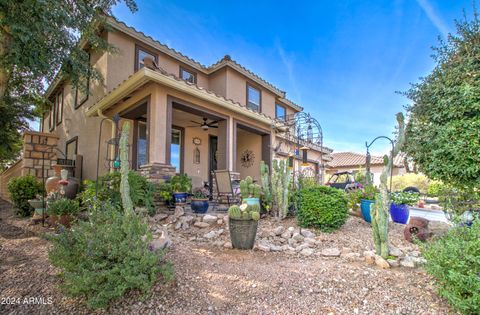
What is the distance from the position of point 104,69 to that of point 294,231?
7.14 metres

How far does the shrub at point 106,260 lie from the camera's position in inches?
78.2

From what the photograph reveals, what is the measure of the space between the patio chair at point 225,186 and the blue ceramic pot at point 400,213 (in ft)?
11.9

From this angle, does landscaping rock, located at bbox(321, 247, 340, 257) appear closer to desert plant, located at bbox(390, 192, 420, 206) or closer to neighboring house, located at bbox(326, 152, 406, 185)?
desert plant, located at bbox(390, 192, 420, 206)

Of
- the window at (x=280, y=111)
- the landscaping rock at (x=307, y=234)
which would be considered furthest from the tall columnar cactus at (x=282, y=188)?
the window at (x=280, y=111)

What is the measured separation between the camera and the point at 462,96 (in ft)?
11.8

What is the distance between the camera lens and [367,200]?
5504 mm

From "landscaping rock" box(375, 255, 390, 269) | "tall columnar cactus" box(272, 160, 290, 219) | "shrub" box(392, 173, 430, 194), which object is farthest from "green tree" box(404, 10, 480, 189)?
"shrub" box(392, 173, 430, 194)

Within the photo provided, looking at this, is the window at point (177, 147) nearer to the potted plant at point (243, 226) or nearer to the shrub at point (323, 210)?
the shrub at point (323, 210)

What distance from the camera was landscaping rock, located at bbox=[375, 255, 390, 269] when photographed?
119 inches

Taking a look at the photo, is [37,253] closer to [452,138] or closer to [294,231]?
[294,231]

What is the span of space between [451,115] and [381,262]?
2.45m

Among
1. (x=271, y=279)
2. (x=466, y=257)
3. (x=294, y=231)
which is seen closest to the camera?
(x=466, y=257)

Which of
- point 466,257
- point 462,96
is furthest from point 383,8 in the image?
point 466,257

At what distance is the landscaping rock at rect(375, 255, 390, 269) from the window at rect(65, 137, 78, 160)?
32.3ft
